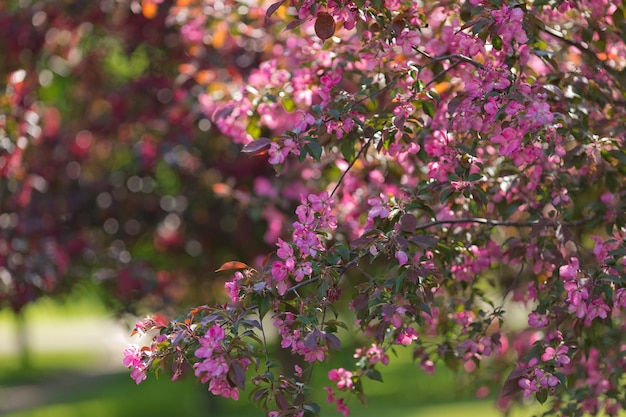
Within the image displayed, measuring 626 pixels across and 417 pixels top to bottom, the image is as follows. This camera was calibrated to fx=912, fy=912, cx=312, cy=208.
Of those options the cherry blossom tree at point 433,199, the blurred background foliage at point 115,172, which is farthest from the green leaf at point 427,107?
the blurred background foliage at point 115,172

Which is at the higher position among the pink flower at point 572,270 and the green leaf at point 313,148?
the green leaf at point 313,148

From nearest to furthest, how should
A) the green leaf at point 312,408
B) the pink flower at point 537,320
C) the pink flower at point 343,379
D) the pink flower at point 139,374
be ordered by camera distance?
the pink flower at point 139,374, the green leaf at point 312,408, the pink flower at point 537,320, the pink flower at point 343,379

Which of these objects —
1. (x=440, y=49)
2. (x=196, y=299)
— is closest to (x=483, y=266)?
(x=440, y=49)

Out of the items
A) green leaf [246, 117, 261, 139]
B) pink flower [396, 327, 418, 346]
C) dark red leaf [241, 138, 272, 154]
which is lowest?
pink flower [396, 327, 418, 346]

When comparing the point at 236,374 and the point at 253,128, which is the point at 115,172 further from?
the point at 236,374

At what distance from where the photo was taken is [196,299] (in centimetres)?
763

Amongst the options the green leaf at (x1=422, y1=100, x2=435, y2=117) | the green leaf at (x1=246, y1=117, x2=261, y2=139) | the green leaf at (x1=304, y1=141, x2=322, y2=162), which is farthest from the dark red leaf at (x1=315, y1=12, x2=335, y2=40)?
the green leaf at (x1=246, y1=117, x2=261, y2=139)

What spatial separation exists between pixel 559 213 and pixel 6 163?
305cm

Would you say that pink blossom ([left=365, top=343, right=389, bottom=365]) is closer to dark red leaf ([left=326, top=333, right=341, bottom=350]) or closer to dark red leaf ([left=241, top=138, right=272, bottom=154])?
dark red leaf ([left=326, top=333, right=341, bottom=350])

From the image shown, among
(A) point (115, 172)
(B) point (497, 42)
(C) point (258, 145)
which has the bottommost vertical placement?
(A) point (115, 172)

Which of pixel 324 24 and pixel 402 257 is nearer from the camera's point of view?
pixel 402 257

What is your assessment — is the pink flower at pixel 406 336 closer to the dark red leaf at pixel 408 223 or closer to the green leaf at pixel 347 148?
the dark red leaf at pixel 408 223

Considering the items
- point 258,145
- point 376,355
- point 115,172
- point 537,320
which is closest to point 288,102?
point 258,145

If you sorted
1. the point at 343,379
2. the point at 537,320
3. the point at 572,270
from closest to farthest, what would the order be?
the point at 572,270 < the point at 537,320 < the point at 343,379
